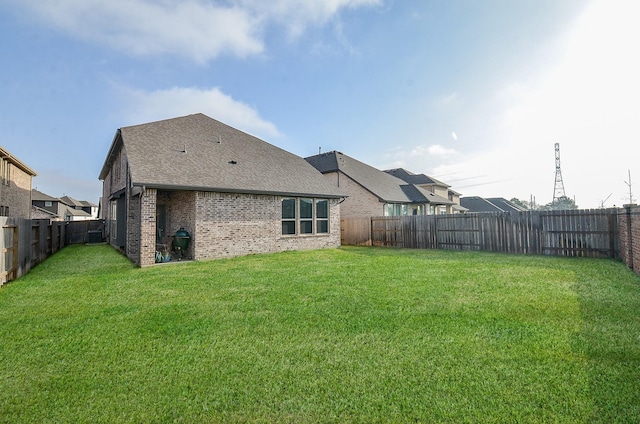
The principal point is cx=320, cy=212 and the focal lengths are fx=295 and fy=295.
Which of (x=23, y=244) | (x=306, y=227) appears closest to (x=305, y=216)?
(x=306, y=227)

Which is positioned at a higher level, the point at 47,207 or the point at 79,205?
the point at 79,205

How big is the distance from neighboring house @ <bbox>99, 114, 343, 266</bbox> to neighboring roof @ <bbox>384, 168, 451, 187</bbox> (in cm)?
1884

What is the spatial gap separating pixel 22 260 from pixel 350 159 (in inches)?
866

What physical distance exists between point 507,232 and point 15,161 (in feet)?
98.1

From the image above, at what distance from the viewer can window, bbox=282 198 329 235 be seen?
14.1 meters

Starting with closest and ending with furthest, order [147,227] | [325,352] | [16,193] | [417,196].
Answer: [325,352] → [147,227] → [16,193] → [417,196]

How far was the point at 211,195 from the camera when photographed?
11.5 m

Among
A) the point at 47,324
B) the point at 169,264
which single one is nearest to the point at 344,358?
the point at 47,324

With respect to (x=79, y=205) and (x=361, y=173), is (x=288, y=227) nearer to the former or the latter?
(x=361, y=173)

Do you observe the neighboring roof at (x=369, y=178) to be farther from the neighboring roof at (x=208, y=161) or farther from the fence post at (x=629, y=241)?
the fence post at (x=629, y=241)

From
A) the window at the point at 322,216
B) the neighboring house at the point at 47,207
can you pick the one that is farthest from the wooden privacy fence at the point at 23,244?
the neighboring house at the point at 47,207

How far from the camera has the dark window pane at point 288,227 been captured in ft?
45.8

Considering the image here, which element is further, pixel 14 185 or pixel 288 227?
pixel 14 185

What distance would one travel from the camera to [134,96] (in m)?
15.2
